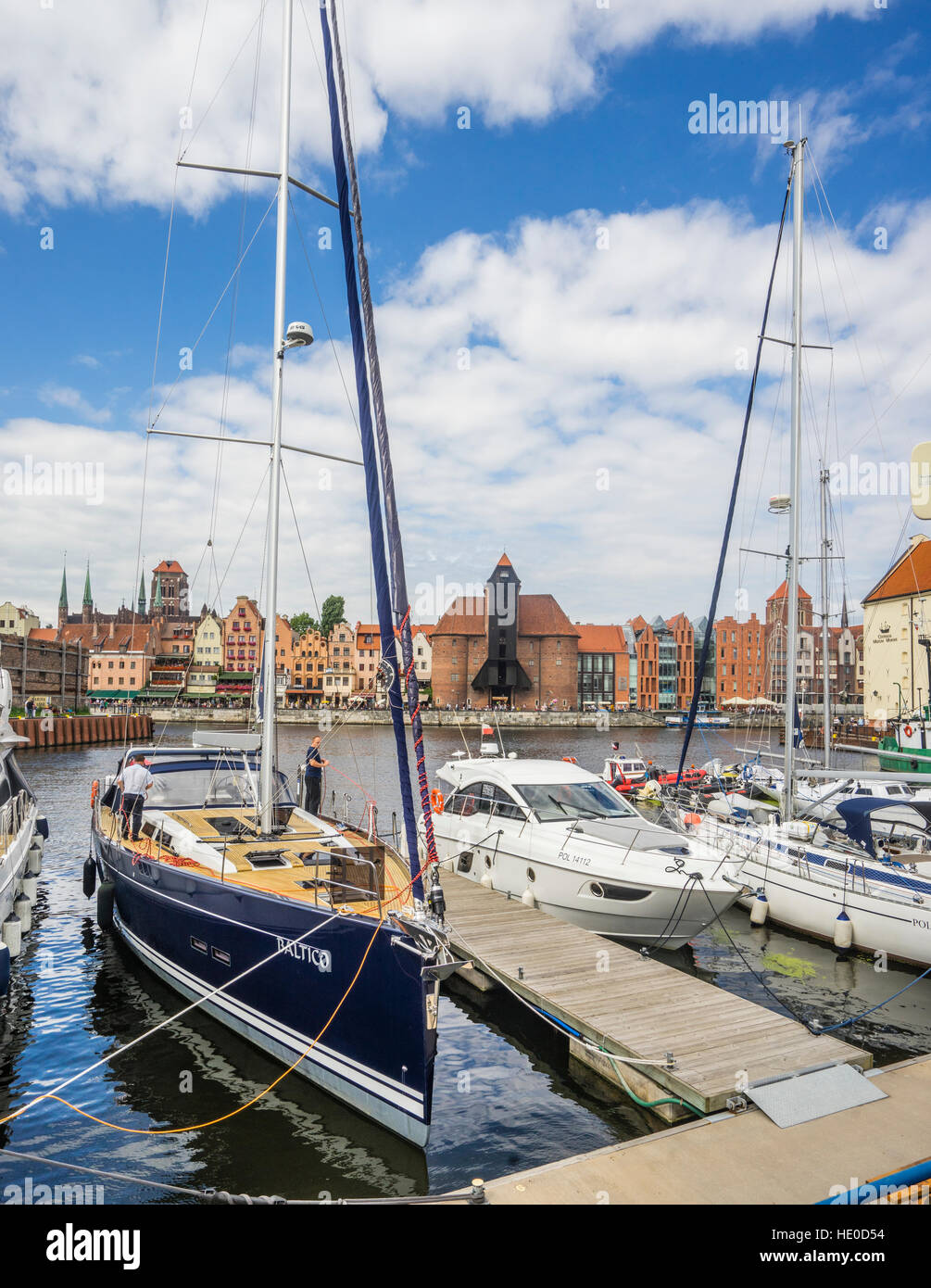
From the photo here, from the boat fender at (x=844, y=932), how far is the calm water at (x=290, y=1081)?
350mm

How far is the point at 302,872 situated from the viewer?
967cm

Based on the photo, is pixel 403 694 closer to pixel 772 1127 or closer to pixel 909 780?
pixel 772 1127

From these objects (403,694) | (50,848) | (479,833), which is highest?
(403,694)

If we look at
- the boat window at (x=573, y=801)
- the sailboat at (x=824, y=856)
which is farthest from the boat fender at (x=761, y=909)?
the boat window at (x=573, y=801)

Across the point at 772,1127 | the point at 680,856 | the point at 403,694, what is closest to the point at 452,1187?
the point at 772,1127

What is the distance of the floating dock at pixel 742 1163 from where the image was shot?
19.1ft

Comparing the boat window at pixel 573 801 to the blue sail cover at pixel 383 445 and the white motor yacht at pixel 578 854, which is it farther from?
the blue sail cover at pixel 383 445

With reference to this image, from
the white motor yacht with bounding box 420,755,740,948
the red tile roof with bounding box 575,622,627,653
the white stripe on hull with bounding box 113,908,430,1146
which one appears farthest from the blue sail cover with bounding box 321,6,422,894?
the red tile roof with bounding box 575,622,627,653

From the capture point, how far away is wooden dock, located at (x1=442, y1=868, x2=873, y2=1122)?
25.7 feet

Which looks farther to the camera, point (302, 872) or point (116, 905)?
point (116, 905)

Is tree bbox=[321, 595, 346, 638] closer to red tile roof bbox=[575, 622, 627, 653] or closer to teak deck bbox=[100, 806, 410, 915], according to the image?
red tile roof bbox=[575, 622, 627, 653]

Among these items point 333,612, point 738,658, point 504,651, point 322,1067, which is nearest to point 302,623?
point 333,612

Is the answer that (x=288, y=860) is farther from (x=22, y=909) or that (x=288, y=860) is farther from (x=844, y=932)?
(x=844, y=932)
